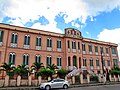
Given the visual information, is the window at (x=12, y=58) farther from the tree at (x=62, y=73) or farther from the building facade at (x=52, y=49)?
the tree at (x=62, y=73)

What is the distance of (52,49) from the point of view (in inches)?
1232

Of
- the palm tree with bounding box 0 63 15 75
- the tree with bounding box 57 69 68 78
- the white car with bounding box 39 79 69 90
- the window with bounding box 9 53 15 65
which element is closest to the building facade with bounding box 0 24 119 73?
the window with bounding box 9 53 15 65

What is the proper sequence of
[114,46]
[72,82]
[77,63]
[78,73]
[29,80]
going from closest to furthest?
[29,80] < [72,82] < [78,73] < [77,63] < [114,46]

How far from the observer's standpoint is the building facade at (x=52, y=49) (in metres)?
27.0

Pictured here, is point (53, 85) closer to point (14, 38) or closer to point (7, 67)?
point (7, 67)

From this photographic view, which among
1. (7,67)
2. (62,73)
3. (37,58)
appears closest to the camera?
(7,67)

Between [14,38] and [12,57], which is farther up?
[14,38]

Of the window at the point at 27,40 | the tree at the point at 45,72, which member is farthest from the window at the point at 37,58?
the tree at the point at 45,72

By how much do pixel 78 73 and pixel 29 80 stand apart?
1042 centimetres

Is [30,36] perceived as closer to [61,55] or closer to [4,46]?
[4,46]

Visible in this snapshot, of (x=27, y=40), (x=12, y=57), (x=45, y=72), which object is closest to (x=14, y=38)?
(x=27, y=40)

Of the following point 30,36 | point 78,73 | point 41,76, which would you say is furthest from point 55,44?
point 41,76

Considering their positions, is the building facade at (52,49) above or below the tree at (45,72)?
above

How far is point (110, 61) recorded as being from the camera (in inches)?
1576
